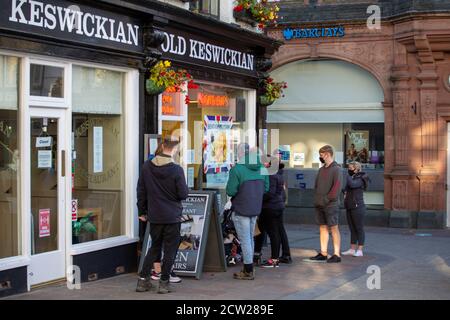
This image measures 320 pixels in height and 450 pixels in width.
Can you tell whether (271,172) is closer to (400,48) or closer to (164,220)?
(164,220)

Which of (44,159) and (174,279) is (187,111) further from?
(44,159)

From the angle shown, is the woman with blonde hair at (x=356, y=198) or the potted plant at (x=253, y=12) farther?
the potted plant at (x=253, y=12)

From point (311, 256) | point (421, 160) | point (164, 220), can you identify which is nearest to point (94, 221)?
point (164, 220)

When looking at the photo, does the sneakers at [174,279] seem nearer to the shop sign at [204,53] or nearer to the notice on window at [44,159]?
the notice on window at [44,159]

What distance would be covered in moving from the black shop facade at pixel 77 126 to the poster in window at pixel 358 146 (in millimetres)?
7192

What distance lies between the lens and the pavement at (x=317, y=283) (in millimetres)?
8742

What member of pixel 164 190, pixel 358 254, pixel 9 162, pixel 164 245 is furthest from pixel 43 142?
pixel 358 254

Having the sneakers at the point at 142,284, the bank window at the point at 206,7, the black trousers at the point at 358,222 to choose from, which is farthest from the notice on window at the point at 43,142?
the black trousers at the point at 358,222

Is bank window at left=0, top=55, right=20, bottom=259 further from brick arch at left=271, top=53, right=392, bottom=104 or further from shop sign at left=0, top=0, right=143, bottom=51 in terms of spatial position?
brick arch at left=271, top=53, right=392, bottom=104

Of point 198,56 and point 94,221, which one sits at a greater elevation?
point 198,56

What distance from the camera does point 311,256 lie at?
12.3 meters

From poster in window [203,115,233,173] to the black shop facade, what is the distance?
988 mm

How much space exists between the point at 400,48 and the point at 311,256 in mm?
6598

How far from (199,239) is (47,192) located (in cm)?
216
